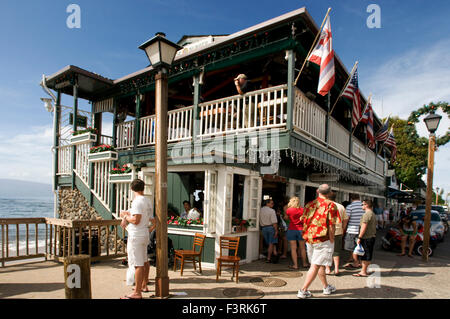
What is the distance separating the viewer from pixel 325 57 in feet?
22.3

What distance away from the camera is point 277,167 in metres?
8.19

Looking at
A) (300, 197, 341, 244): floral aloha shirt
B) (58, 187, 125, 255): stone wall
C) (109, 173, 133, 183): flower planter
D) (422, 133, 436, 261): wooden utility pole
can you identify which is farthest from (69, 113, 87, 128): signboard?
(422, 133, 436, 261): wooden utility pole

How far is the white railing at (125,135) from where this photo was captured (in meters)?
10.7

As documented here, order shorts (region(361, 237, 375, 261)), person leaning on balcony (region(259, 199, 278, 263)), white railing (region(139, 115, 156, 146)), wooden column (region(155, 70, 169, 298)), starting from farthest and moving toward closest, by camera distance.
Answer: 1. white railing (region(139, 115, 156, 146))
2. person leaning on balcony (region(259, 199, 278, 263))
3. shorts (region(361, 237, 375, 261))
4. wooden column (region(155, 70, 169, 298))

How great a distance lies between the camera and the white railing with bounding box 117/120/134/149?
10.7m

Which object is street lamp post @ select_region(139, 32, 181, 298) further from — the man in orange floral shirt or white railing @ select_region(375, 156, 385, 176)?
white railing @ select_region(375, 156, 385, 176)

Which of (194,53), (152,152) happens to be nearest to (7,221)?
(152,152)

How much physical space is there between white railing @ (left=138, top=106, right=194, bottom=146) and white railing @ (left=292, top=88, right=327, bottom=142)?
327cm

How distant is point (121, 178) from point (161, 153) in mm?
4903

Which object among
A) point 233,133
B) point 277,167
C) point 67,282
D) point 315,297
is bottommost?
point 315,297

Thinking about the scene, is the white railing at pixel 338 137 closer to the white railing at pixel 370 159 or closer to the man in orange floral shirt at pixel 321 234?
the white railing at pixel 370 159

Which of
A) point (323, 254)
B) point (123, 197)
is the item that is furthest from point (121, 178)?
point (323, 254)
